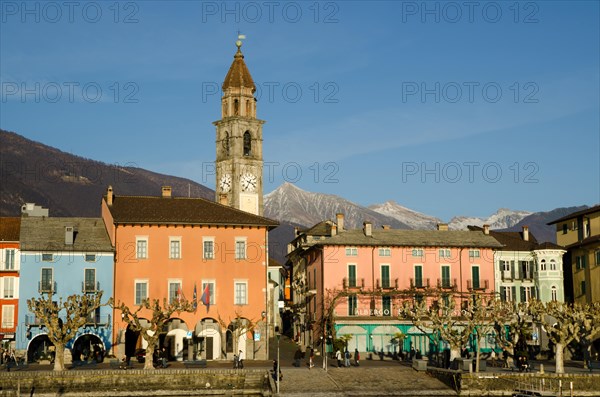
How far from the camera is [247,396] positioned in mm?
57688

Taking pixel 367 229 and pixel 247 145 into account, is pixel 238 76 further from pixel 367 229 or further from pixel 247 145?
pixel 367 229

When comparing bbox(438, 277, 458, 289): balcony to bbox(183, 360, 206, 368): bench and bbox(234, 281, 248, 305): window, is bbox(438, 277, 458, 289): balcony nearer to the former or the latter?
bbox(234, 281, 248, 305): window

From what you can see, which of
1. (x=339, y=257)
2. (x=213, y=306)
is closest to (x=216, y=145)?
(x=339, y=257)

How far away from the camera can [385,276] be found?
258ft

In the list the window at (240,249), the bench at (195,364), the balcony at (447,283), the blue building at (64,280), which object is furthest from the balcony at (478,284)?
the blue building at (64,280)

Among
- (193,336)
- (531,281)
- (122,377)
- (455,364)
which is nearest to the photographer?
(122,377)

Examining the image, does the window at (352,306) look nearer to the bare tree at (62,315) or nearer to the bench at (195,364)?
the bench at (195,364)

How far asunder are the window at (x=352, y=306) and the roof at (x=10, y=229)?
2717 cm

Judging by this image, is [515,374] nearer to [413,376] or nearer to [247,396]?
[413,376]

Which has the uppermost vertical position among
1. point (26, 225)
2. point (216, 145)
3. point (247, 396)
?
point (216, 145)

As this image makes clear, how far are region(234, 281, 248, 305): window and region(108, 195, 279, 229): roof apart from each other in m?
4.59

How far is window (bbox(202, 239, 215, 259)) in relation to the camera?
230ft

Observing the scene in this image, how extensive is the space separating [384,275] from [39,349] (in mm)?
28829

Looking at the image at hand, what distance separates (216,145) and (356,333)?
37.3 m
